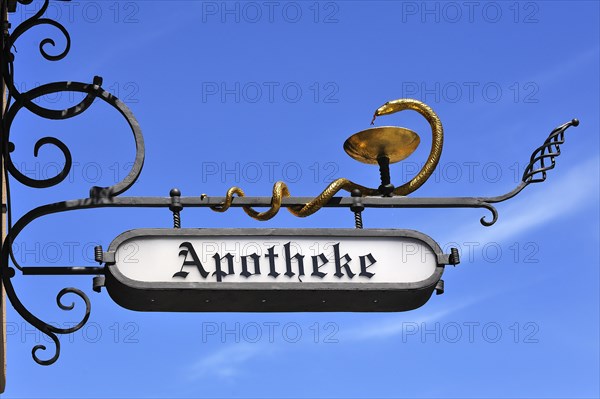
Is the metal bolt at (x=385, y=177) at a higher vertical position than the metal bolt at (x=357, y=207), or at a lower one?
higher

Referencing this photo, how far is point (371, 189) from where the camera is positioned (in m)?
6.81

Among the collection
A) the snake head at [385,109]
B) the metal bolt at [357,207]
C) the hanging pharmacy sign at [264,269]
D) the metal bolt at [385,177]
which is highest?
the snake head at [385,109]

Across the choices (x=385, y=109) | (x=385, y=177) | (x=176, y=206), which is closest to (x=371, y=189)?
(x=385, y=177)

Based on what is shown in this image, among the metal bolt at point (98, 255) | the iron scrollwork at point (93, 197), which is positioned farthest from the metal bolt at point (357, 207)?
the metal bolt at point (98, 255)

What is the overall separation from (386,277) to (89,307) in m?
1.47

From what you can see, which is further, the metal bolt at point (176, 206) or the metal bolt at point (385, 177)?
the metal bolt at point (385, 177)

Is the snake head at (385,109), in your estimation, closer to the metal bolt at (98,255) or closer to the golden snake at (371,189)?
the golden snake at (371,189)

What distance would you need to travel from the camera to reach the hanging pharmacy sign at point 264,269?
244 inches

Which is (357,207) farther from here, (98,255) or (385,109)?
(98,255)

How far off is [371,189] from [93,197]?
58.2 inches

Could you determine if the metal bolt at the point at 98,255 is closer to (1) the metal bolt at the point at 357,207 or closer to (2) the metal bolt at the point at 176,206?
(2) the metal bolt at the point at 176,206

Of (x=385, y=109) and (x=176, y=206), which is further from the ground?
(x=385, y=109)

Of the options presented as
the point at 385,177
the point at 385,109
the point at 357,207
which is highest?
the point at 385,109

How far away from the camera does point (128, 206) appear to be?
6398 mm
